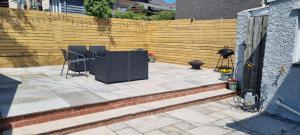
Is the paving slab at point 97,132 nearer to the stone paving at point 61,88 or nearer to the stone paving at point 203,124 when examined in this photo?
the stone paving at point 203,124

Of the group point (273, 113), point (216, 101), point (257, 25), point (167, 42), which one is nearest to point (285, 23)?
point (257, 25)

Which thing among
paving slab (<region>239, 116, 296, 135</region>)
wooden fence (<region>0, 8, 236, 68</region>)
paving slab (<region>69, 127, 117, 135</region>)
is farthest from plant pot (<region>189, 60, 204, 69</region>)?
paving slab (<region>69, 127, 117, 135</region>)

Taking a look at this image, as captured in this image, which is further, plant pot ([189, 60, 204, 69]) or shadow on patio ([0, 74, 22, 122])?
plant pot ([189, 60, 204, 69])

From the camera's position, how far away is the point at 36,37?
7.95 m

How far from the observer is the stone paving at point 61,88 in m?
3.92

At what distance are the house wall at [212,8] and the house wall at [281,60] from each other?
21.0ft

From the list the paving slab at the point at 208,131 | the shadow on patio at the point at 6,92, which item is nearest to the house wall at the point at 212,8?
the paving slab at the point at 208,131

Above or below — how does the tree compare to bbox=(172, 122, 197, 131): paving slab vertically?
above

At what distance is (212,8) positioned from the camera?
42.6ft

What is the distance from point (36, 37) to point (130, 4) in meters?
12.7

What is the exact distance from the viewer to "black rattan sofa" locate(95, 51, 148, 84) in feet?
18.4

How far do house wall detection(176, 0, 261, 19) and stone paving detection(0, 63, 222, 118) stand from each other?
222 inches

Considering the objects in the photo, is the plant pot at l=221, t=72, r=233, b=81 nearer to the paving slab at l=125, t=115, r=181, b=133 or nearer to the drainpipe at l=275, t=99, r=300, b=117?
the drainpipe at l=275, t=99, r=300, b=117

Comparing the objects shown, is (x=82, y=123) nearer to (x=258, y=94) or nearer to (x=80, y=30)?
(x=258, y=94)
